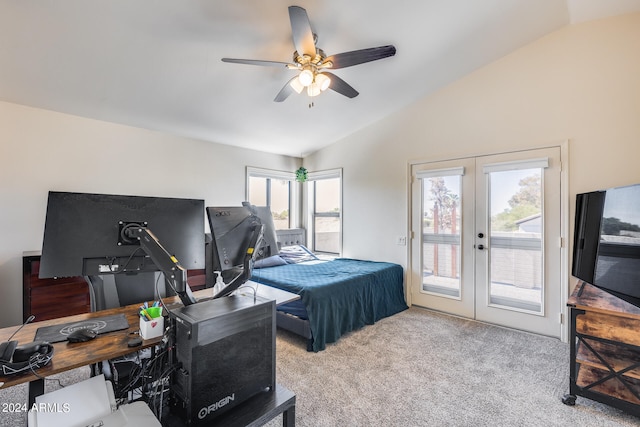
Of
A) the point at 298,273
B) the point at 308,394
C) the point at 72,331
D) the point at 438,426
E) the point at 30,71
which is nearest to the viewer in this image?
the point at 72,331

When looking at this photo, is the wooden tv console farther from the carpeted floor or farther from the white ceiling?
the white ceiling

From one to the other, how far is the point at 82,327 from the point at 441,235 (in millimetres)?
3738

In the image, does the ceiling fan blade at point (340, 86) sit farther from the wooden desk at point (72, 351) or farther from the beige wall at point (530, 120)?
the wooden desk at point (72, 351)

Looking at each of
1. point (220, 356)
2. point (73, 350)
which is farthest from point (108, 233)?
point (220, 356)

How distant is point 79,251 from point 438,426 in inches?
87.8

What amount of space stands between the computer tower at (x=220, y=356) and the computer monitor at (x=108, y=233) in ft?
1.17

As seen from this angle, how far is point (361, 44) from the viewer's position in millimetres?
2754

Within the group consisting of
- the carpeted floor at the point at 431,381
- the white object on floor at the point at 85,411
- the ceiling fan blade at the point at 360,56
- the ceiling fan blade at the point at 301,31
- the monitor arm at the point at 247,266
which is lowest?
the carpeted floor at the point at 431,381

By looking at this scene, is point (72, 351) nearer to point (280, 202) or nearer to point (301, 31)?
point (301, 31)

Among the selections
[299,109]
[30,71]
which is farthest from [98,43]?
[299,109]

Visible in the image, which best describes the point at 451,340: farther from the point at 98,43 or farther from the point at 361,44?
the point at 98,43

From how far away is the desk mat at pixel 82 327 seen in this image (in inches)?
50.4

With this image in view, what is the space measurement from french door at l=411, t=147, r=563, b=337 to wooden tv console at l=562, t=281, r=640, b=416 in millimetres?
1083

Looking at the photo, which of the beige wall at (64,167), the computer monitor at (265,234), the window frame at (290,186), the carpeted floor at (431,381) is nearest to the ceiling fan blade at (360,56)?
the computer monitor at (265,234)
